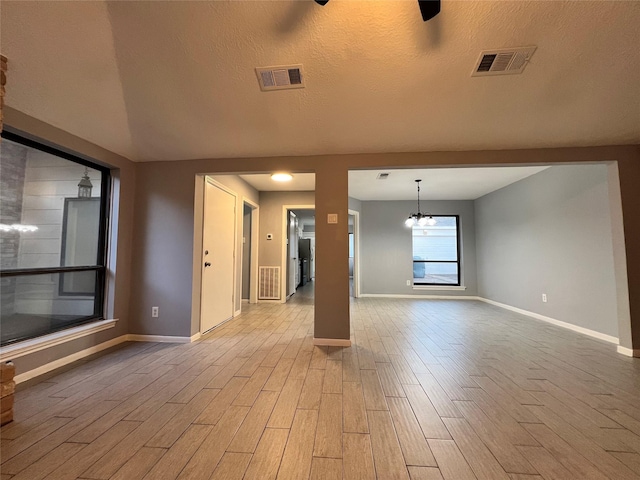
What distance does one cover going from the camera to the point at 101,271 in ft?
9.29

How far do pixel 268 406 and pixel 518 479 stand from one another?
1344mm

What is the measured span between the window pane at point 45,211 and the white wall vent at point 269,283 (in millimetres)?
2993

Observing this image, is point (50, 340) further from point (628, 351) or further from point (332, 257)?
point (628, 351)

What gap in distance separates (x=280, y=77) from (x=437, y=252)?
5.77m

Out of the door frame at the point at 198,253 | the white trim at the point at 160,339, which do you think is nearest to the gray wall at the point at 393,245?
the door frame at the point at 198,253

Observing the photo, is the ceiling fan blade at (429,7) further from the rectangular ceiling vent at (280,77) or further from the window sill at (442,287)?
the window sill at (442,287)

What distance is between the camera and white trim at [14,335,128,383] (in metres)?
2.01

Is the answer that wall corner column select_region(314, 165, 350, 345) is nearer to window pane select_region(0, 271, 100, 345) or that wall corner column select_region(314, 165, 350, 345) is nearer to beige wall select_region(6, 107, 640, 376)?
beige wall select_region(6, 107, 640, 376)

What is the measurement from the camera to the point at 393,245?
6.32 meters

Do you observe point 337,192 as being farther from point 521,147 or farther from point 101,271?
point 101,271

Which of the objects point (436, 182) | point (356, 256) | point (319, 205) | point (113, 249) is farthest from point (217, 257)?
point (436, 182)

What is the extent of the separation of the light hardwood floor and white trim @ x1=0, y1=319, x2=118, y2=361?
28 cm

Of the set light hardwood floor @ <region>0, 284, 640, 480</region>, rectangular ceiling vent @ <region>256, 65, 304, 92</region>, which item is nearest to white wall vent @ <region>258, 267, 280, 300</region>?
light hardwood floor @ <region>0, 284, 640, 480</region>

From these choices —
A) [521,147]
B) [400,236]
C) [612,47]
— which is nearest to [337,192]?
[521,147]
